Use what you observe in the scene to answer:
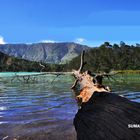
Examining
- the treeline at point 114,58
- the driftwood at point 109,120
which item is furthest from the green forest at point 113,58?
the driftwood at point 109,120

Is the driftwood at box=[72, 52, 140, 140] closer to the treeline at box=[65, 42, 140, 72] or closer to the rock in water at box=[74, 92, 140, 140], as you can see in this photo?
the rock in water at box=[74, 92, 140, 140]

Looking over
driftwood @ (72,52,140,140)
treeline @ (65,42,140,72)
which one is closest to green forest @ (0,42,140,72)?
treeline @ (65,42,140,72)

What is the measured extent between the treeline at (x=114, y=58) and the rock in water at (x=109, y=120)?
455 feet

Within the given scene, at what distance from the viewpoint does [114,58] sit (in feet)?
527

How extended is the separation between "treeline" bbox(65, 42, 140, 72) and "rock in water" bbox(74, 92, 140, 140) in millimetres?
138724

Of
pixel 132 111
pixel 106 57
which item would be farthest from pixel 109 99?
pixel 106 57

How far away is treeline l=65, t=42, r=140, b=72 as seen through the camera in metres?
153

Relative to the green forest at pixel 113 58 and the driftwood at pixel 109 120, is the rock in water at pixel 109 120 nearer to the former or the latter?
the driftwood at pixel 109 120

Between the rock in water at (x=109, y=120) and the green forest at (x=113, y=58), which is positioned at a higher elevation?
the green forest at (x=113, y=58)

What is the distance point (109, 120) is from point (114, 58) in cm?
15603

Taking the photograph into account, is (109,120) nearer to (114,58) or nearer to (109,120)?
(109,120)

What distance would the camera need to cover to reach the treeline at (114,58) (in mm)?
153450

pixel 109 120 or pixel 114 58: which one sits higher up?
pixel 114 58

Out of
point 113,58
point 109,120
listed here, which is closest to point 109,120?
point 109,120
